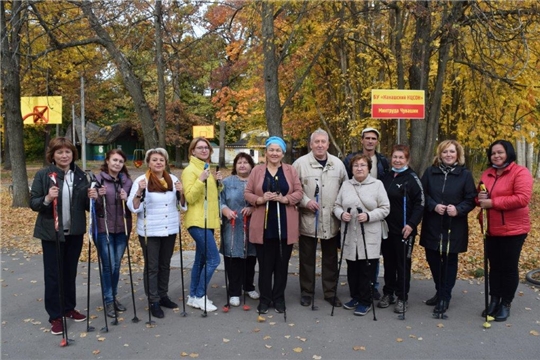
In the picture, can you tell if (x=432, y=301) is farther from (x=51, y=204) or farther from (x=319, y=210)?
(x=51, y=204)

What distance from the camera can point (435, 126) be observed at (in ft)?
33.1

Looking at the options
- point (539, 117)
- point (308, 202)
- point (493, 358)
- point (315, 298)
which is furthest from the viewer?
point (539, 117)

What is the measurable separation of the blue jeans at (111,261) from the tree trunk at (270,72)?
4095 mm

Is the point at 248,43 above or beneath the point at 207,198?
above

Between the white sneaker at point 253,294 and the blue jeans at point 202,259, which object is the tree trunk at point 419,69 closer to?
the white sneaker at point 253,294

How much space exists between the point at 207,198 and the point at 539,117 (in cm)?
1379

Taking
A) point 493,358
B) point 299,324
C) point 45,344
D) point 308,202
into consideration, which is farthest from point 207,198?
point 493,358

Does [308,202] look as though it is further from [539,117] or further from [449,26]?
[539,117]

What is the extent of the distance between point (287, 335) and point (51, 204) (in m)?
2.53

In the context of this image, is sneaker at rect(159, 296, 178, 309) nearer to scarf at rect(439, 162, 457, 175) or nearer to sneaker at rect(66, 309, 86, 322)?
sneaker at rect(66, 309, 86, 322)

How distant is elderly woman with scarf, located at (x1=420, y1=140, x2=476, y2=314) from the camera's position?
187 inches

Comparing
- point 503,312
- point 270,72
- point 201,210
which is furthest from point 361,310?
point 270,72

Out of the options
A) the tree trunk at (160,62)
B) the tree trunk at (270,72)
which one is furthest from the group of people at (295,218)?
the tree trunk at (160,62)

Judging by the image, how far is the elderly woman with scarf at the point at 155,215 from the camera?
4.72 meters
